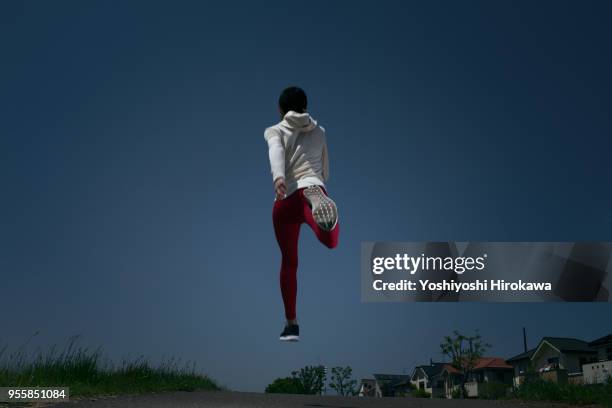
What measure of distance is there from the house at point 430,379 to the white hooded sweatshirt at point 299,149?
230 feet

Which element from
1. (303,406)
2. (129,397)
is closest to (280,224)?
(303,406)

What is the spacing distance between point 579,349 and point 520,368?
31.6 ft

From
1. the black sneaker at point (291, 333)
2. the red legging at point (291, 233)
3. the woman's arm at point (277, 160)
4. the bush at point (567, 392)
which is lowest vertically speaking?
the bush at point (567, 392)

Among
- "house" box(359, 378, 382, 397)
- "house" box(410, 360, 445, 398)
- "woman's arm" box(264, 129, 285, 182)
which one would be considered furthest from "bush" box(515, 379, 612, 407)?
"house" box(359, 378, 382, 397)

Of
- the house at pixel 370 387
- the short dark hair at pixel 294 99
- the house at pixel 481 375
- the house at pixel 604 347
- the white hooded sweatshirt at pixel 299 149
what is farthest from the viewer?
the house at pixel 370 387

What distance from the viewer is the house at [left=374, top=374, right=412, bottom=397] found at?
86.1 m

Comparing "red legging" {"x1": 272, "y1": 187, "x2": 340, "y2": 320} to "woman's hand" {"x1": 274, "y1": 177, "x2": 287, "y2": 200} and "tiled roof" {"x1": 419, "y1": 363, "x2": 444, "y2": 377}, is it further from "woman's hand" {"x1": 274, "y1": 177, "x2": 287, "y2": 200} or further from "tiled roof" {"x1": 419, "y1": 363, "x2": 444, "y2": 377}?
"tiled roof" {"x1": 419, "y1": 363, "x2": 444, "y2": 377}

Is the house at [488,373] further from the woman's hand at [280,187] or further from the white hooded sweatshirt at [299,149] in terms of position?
the woman's hand at [280,187]

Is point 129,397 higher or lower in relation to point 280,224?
lower

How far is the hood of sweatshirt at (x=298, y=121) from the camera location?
6.78 m

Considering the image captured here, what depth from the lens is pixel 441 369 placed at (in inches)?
2982

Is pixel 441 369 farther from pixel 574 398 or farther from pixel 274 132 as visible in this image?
pixel 274 132

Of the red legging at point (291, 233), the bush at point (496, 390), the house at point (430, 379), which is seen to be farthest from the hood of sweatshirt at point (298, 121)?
the house at point (430, 379)

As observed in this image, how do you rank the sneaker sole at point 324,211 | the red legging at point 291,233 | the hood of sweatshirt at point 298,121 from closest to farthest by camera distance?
the sneaker sole at point 324,211 < the red legging at point 291,233 < the hood of sweatshirt at point 298,121
